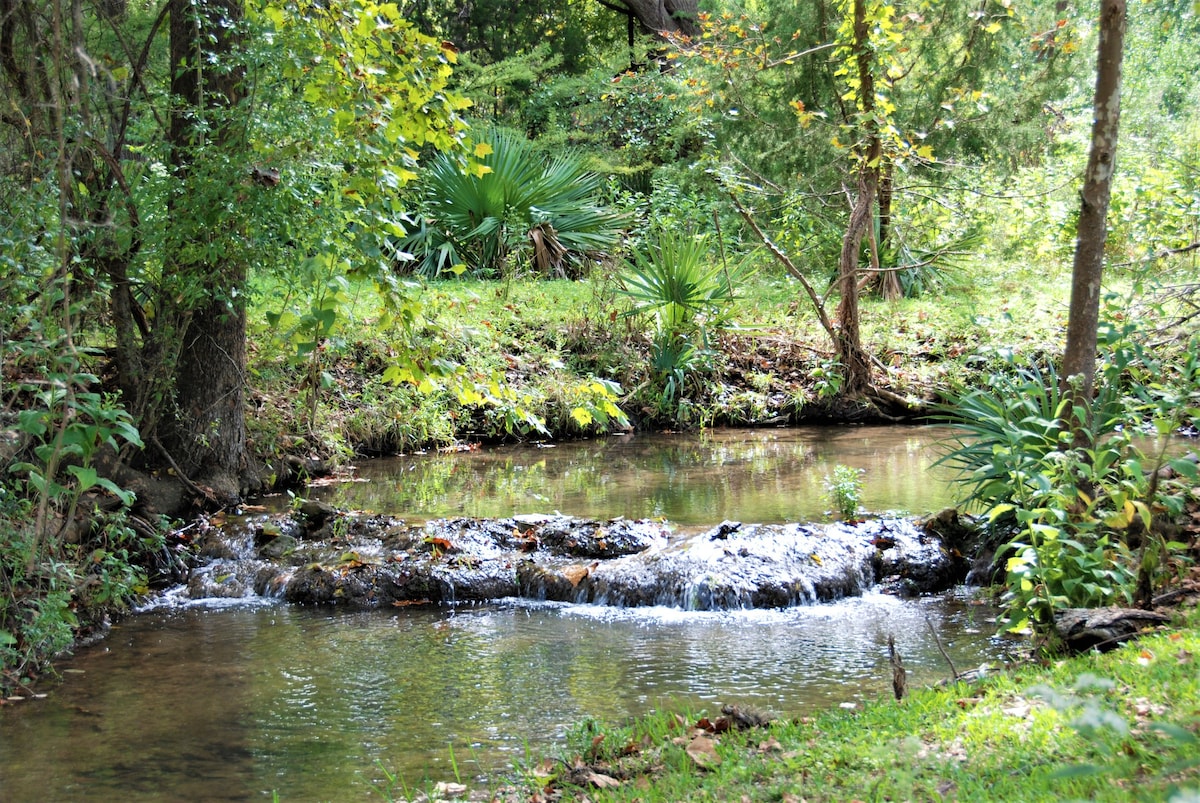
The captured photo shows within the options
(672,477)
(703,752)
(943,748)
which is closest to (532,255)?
(672,477)

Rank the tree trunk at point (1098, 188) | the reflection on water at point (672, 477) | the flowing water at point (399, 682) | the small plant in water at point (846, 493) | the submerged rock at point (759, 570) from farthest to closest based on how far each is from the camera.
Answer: the reflection on water at point (672, 477), the small plant in water at point (846, 493), the submerged rock at point (759, 570), the tree trunk at point (1098, 188), the flowing water at point (399, 682)

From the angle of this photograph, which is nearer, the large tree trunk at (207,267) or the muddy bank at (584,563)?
the large tree trunk at (207,267)

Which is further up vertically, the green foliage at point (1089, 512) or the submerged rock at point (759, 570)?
the green foliage at point (1089, 512)

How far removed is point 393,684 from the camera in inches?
202

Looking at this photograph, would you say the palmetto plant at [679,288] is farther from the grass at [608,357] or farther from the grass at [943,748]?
the grass at [943,748]

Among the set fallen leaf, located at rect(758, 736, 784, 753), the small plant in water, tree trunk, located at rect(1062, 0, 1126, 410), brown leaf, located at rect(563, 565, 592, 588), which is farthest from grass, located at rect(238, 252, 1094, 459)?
fallen leaf, located at rect(758, 736, 784, 753)

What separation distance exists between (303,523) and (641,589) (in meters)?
2.68

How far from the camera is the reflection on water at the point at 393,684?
4.16m

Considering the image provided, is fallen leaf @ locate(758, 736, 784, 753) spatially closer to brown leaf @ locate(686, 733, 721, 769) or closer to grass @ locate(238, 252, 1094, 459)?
brown leaf @ locate(686, 733, 721, 769)

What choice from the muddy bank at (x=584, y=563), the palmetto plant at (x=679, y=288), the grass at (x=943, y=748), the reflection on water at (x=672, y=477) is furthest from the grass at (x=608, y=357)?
the grass at (x=943, y=748)

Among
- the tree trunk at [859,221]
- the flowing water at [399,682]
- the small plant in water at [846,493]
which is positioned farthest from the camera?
the tree trunk at [859,221]

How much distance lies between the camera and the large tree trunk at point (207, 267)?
635 cm

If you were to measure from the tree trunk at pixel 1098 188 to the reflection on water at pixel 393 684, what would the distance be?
1.66 metres

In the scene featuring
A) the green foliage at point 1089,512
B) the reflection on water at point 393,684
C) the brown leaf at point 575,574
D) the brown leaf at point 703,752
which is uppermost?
the green foliage at point 1089,512
